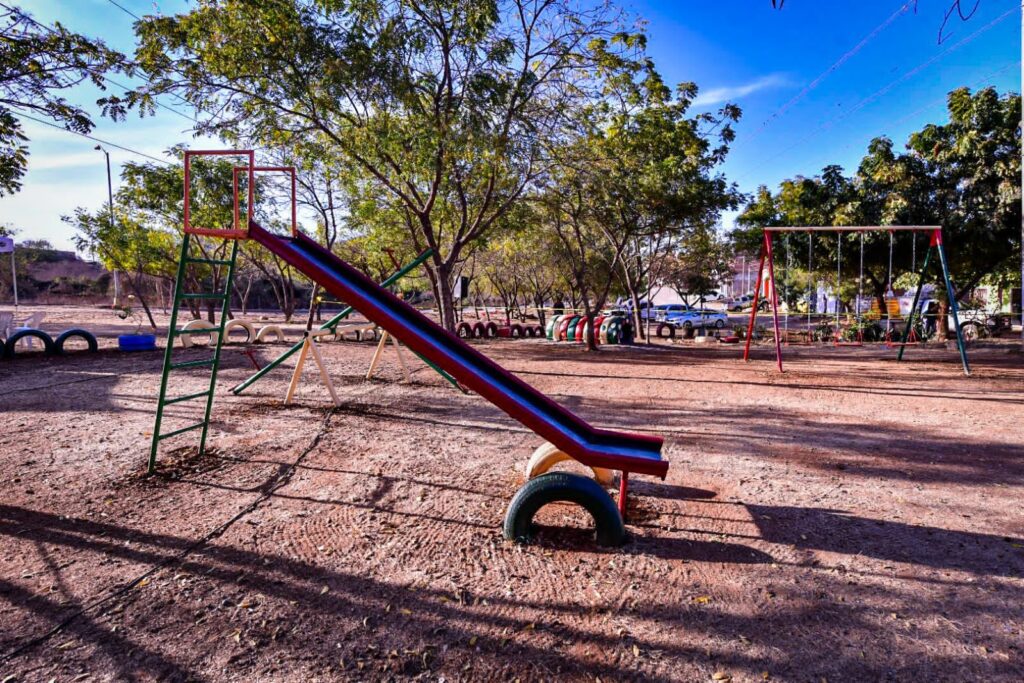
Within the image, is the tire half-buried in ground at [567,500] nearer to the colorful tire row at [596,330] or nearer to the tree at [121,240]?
the colorful tire row at [596,330]

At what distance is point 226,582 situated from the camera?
288 centimetres

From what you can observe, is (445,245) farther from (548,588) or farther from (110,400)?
(548,588)

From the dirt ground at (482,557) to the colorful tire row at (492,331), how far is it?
1621 cm

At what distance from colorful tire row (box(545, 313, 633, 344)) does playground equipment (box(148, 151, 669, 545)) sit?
14.1 metres

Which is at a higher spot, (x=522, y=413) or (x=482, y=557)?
(x=522, y=413)

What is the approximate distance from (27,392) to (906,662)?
35.4ft

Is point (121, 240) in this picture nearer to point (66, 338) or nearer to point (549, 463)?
point (66, 338)

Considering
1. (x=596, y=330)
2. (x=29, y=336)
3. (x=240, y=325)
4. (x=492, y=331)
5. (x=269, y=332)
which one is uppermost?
(x=240, y=325)

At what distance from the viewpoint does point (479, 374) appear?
12.9 ft

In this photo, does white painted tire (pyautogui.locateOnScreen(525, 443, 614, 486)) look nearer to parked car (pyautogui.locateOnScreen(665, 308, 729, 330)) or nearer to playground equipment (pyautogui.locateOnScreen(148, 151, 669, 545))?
playground equipment (pyautogui.locateOnScreen(148, 151, 669, 545))

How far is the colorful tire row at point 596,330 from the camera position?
19375 millimetres

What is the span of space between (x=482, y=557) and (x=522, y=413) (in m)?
0.89

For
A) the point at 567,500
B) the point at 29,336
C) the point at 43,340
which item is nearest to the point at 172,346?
the point at 567,500

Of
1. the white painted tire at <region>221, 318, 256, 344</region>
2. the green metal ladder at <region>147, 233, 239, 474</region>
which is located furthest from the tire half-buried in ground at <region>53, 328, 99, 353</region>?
the green metal ladder at <region>147, 233, 239, 474</region>
